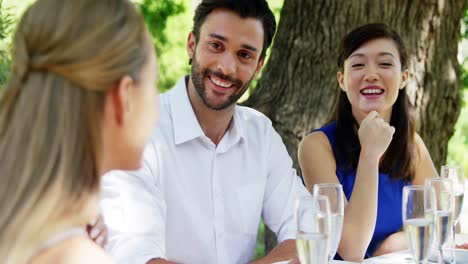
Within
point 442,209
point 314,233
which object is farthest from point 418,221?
point 314,233

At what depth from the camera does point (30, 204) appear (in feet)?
3.81

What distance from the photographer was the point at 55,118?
117 cm

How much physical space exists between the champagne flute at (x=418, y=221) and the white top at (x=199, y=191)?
86 cm

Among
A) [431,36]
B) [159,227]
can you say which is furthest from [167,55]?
[159,227]

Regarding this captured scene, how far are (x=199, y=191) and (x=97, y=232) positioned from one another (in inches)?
48.1

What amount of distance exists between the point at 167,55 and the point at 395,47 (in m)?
3.44

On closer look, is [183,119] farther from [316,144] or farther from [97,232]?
[97,232]

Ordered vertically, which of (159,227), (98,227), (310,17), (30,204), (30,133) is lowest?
(159,227)

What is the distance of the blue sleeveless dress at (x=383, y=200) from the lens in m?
3.12

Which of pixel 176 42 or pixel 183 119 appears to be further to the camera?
pixel 176 42

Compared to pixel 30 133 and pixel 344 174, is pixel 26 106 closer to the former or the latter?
pixel 30 133

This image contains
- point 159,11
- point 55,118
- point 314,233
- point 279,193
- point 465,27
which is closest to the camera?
point 55,118

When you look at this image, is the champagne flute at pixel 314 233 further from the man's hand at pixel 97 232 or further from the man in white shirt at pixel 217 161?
the man in white shirt at pixel 217 161

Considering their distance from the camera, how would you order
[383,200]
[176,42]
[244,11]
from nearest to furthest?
[244,11], [383,200], [176,42]
